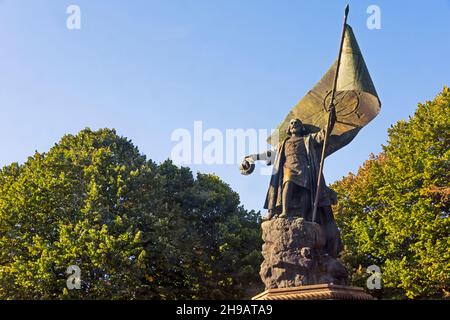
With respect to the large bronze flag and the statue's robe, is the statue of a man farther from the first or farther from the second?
the large bronze flag

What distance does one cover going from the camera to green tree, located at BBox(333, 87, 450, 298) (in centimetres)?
2528

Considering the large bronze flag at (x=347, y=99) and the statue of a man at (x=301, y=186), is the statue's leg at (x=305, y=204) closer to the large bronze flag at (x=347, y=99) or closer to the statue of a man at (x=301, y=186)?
the statue of a man at (x=301, y=186)

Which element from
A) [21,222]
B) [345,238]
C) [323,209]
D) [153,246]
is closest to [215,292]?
[153,246]

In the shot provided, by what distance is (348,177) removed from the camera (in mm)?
34656

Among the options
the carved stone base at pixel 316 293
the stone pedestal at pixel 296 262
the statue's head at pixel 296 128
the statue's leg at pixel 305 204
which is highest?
the statue's head at pixel 296 128

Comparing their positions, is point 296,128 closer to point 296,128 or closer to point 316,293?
point 296,128

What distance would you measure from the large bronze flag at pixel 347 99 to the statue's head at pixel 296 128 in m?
0.45

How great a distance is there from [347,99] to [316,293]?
16.6 ft

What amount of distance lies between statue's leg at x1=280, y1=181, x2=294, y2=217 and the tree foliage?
1258 cm

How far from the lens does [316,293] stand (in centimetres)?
1126

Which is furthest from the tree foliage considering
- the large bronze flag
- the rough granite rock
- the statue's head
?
the rough granite rock

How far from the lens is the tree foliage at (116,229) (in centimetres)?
2431

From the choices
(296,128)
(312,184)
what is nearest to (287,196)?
(312,184)

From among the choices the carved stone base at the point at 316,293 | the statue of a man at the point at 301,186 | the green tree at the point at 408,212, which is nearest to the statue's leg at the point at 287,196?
the statue of a man at the point at 301,186
